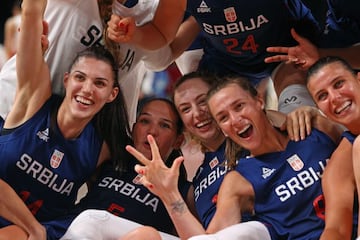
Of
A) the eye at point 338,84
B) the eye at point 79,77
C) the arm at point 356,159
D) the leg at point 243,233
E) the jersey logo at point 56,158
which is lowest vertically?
the leg at point 243,233

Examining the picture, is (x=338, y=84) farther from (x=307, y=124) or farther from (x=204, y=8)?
(x=204, y=8)

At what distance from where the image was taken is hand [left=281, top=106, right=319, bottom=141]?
2195 millimetres

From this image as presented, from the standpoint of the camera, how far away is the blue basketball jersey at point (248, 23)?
2377 mm

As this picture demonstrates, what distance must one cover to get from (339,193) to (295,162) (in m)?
0.19

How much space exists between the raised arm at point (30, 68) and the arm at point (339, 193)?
84cm

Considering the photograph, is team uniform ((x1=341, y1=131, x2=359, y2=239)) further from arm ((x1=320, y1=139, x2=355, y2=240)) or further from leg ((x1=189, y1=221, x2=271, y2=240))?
leg ((x1=189, y1=221, x2=271, y2=240))

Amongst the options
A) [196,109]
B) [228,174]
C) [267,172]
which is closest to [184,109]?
[196,109]

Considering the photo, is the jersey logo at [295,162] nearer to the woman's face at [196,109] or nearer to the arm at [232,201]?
the arm at [232,201]

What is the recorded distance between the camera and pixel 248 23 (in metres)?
2.38

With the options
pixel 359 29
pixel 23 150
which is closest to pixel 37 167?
pixel 23 150

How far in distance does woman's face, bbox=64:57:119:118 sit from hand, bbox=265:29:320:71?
496 millimetres

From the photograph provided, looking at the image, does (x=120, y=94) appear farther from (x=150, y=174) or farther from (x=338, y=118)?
(x=338, y=118)

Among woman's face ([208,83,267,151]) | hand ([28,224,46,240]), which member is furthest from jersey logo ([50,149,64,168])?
woman's face ([208,83,267,151])

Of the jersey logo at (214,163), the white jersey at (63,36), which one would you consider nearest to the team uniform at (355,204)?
the jersey logo at (214,163)
